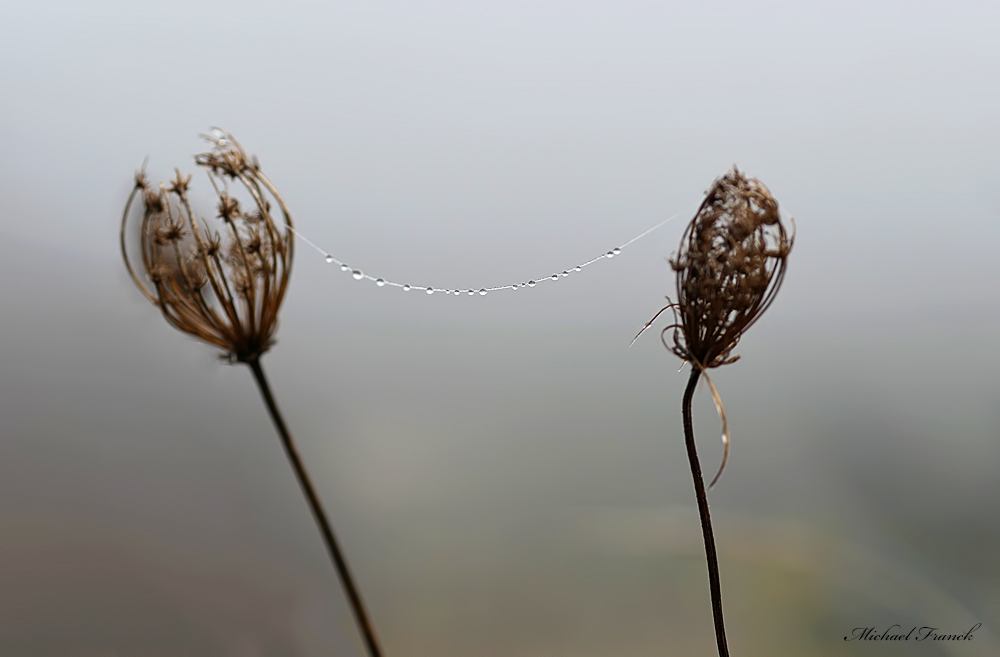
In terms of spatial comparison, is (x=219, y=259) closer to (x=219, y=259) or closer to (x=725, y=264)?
(x=219, y=259)

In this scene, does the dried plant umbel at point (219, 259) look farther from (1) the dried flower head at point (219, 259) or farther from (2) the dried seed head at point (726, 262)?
(2) the dried seed head at point (726, 262)

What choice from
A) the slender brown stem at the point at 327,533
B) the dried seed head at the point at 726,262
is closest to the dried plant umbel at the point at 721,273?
the dried seed head at the point at 726,262

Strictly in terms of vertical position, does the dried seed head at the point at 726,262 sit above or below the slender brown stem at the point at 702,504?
above

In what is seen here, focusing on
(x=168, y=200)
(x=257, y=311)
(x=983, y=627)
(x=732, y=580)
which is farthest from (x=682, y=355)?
(x=983, y=627)
